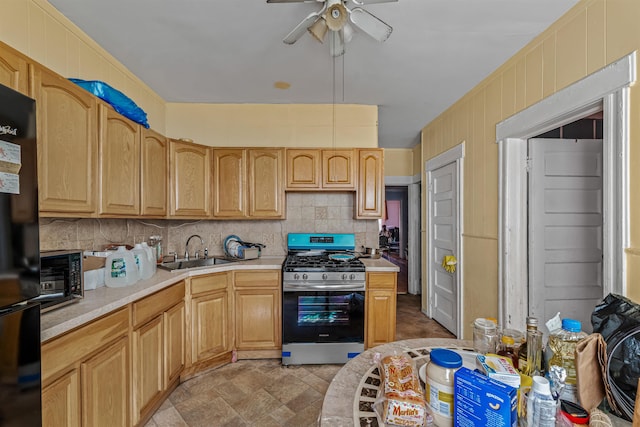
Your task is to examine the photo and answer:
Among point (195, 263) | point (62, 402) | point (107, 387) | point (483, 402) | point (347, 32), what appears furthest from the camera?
point (195, 263)

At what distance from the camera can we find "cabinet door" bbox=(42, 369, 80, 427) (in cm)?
118

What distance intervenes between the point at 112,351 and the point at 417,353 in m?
1.57

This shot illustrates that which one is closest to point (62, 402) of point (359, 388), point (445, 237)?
point (359, 388)

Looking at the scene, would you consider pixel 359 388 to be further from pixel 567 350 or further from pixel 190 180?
pixel 190 180

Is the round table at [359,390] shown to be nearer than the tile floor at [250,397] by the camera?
Yes

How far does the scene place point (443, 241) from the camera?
3570mm

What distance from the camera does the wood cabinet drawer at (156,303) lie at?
176cm

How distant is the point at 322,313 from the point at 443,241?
1.87 m

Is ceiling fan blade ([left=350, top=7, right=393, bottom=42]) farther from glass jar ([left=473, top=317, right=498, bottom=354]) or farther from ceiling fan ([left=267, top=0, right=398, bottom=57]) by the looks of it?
glass jar ([left=473, top=317, right=498, bottom=354])

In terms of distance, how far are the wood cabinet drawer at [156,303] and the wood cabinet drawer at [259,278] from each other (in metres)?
0.52

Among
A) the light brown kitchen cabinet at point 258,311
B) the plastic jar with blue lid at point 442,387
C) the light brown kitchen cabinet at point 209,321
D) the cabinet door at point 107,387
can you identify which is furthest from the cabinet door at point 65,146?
the plastic jar with blue lid at point 442,387

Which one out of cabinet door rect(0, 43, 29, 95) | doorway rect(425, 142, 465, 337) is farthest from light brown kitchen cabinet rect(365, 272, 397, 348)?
cabinet door rect(0, 43, 29, 95)

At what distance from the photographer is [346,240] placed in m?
3.25

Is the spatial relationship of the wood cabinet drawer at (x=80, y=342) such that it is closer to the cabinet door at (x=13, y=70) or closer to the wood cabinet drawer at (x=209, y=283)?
the wood cabinet drawer at (x=209, y=283)
